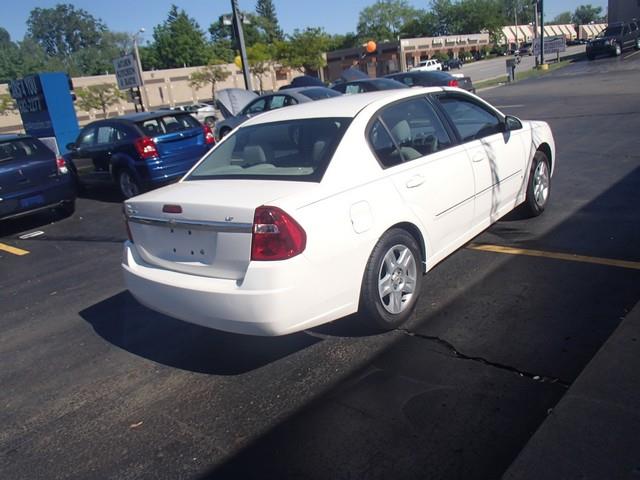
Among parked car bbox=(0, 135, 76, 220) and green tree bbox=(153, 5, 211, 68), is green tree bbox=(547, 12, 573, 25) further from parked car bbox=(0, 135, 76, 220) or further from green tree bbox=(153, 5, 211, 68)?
parked car bbox=(0, 135, 76, 220)

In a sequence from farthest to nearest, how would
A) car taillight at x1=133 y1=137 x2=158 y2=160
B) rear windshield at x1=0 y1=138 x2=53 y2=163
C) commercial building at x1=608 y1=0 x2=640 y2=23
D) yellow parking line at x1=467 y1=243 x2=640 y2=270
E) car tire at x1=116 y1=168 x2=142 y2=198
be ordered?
1. commercial building at x1=608 y1=0 x2=640 y2=23
2. car tire at x1=116 y1=168 x2=142 y2=198
3. car taillight at x1=133 y1=137 x2=158 y2=160
4. rear windshield at x1=0 y1=138 x2=53 y2=163
5. yellow parking line at x1=467 y1=243 x2=640 y2=270

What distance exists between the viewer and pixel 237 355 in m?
3.80

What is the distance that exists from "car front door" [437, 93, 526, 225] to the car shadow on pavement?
6.70 feet

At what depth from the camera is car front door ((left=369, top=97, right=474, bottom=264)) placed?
12.8ft

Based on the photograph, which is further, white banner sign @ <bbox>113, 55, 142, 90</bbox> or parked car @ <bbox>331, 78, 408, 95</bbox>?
white banner sign @ <bbox>113, 55, 142, 90</bbox>

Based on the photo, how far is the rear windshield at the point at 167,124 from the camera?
9445 millimetres

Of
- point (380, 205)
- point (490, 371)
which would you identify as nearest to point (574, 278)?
point (490, 371)

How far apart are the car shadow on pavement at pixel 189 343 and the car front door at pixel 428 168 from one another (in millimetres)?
1228

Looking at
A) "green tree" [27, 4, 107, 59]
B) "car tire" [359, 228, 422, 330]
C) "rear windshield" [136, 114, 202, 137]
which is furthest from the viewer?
"green tree" [27, 4, 107, 59]

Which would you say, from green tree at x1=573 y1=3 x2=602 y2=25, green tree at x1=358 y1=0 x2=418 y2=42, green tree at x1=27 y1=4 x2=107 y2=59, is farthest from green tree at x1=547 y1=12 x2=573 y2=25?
green tree at x1=27 y1=4 x2=107 y2=59

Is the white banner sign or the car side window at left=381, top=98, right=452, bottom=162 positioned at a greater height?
the white banner sign

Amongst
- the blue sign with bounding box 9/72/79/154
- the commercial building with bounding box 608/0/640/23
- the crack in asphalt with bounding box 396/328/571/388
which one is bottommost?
the crack in asphalt with bounding box 396/328/571/388

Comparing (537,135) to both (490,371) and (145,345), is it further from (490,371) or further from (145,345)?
(145,345)

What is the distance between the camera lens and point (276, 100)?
1467 centimetres
